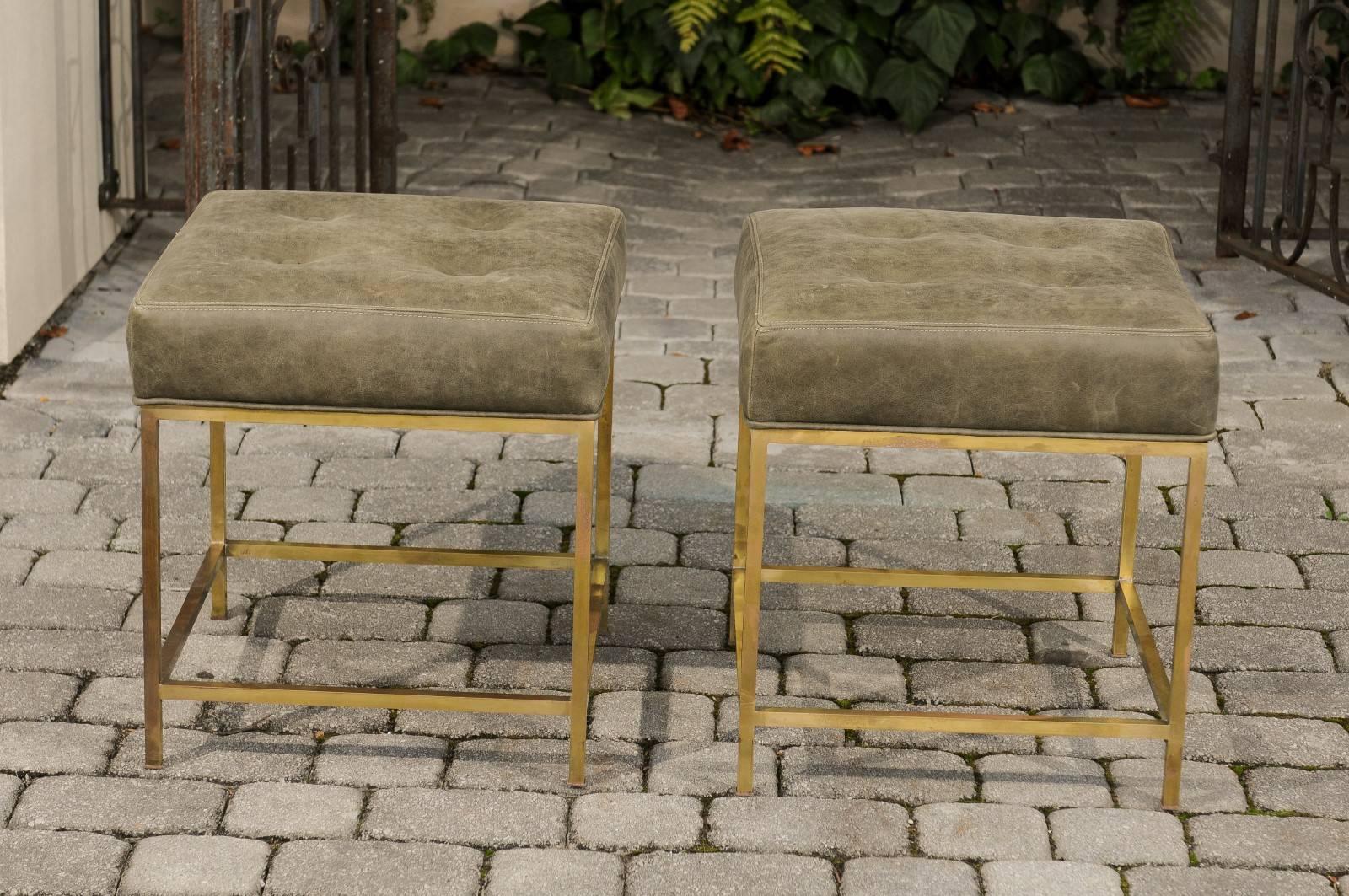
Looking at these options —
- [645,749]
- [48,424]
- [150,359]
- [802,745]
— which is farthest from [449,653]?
[48,424]

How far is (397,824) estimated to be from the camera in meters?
2.59

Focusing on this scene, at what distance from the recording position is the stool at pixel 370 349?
2457 mm

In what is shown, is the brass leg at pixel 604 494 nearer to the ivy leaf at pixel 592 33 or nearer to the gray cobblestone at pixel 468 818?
the gray cobblestone at pixel 468 818

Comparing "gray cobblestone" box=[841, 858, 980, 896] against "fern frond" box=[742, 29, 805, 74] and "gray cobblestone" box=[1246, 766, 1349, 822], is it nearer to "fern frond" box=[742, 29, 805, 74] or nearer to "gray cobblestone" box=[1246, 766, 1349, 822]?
"gray cobblestone" box=[1246, 766, 1349, 822]

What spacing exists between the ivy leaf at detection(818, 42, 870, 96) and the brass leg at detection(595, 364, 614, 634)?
3461 mm

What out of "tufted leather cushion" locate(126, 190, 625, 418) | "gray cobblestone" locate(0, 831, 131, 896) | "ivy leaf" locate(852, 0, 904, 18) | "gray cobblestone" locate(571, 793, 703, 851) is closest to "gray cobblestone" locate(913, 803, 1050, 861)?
"gray cobblestone" locate(571, 793, 703, 851)

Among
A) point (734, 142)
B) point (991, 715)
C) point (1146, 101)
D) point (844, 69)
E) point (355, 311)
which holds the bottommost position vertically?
point (991, 715)

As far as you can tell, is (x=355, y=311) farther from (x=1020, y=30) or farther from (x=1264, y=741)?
(x=1020, y=30)

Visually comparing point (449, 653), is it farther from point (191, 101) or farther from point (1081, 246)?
point (191, 101)

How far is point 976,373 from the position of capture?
8.04 feet

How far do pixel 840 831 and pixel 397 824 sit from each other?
2.03 ft

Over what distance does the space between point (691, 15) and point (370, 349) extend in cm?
411

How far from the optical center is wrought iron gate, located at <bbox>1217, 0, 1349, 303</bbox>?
15.2ft

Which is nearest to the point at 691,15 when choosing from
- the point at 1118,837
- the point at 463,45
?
the point at 463,45
